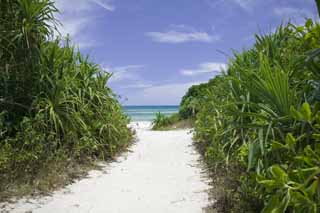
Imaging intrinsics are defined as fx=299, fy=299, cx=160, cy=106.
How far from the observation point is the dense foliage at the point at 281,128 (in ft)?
5.86

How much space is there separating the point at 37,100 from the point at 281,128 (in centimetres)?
372

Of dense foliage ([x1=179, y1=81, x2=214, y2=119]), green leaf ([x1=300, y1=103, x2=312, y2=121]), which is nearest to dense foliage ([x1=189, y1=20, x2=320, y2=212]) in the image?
green leaf ([x1=300, y1=103, x2=312, y2=121])

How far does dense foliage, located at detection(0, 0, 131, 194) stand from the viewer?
4172mm

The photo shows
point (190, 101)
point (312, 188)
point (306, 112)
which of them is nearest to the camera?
point (312, 188)

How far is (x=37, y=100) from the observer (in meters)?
4.75

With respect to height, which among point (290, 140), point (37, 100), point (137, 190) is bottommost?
point (137, 190)

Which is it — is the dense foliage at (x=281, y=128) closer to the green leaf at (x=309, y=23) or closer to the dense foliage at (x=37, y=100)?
the green leaf at (x=309, y=23)

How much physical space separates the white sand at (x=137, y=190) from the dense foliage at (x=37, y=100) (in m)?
0.57

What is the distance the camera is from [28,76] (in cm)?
485

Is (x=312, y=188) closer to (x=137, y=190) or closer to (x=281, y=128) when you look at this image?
(x=281, y=128)

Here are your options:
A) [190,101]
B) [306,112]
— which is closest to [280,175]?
[306,112]

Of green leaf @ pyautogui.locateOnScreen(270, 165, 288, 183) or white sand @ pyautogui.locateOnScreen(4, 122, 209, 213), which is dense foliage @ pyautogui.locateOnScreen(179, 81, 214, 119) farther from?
green leaf @ pyautogui.locateOnScreen(270, 165, 288, 183)

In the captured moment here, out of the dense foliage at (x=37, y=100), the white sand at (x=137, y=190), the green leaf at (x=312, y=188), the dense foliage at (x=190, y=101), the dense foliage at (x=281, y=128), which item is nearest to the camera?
the green leaf at (x=312, y=188)

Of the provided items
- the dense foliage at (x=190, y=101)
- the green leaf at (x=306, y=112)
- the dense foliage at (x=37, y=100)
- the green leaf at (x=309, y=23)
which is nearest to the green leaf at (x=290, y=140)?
the green leaf at (x=306, y=112)
